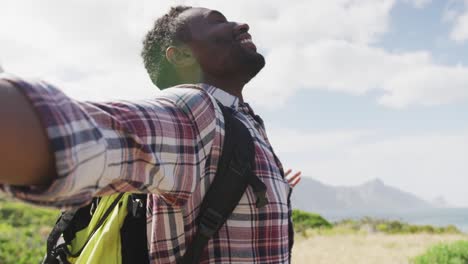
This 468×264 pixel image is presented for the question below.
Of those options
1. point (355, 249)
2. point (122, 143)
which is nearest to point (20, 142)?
point (122, 143)

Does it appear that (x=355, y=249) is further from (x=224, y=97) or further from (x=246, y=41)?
(x=224, y=97)

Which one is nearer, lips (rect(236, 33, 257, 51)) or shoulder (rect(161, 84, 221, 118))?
shoulder (rect(161, 84, 221, 118))

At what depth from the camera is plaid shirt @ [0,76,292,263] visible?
2.78 ft

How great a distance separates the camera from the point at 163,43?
7.11 feet

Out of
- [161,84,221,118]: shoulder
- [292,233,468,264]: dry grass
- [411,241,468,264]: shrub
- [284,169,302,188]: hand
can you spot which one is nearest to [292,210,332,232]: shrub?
[292,233,468,264]: dry grass

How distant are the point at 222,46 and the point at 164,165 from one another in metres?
1.00

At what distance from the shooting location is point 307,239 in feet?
56.9

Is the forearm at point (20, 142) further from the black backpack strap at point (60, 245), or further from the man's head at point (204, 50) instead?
the man's head at point (204, 50)

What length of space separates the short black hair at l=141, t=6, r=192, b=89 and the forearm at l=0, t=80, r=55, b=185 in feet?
4.22

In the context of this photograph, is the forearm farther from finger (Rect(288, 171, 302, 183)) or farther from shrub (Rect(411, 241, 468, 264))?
shrub (Rect(411, 241, 468, 264))

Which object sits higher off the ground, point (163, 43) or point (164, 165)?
point (163, 43)

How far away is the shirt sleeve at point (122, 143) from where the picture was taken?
2.74 feet

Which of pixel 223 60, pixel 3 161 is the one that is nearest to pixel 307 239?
pixel 223 60

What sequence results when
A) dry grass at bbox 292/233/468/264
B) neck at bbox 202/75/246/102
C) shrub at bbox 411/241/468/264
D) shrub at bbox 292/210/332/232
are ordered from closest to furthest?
neck at bbox 202/75/246/102
shrub at bbox 411/241/468/264
dry grass at bbox 292/233/468/264
shrub at bbox 292/210/332/232
